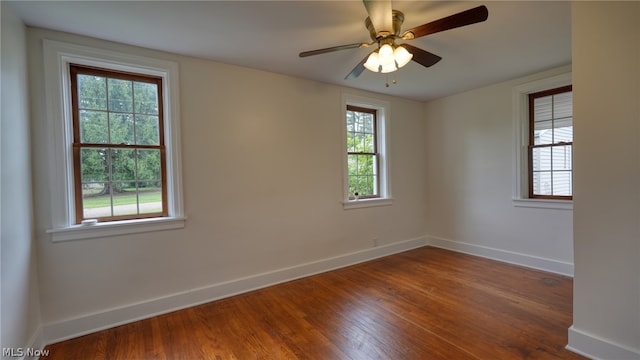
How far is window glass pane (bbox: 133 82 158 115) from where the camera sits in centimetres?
266

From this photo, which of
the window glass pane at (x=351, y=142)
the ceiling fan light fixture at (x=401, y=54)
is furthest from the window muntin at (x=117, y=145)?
the window glass pane at (x=351, y=142)

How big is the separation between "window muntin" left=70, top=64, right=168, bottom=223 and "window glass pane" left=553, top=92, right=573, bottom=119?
466cm

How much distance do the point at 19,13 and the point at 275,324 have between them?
10.1 ft

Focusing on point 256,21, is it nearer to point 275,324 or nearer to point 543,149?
point 275,324

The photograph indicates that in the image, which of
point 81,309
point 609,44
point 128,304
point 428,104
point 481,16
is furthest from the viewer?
point 428,104

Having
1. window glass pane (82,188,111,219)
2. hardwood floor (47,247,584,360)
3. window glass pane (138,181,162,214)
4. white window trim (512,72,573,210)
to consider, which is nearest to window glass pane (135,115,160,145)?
window glass pane (138,181,162,214)

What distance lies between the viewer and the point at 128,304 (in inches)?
99.1

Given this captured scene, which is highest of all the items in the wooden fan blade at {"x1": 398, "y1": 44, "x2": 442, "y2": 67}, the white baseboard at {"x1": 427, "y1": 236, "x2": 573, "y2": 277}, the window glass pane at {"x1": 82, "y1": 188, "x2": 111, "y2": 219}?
the wooden fan blade at {"x1": 398, "y1": 44, "x2": 442, "y2": 67}

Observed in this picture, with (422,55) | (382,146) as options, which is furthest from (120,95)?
(382,146)

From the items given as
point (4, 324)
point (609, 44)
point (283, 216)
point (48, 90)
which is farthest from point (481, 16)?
point (4, 324)

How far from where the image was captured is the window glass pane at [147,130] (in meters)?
2.66

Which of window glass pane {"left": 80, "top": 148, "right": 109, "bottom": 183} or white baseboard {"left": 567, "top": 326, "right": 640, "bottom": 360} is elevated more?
window glass pane {"left": 80, "top": 148, "right": 109, "bottom": 183}

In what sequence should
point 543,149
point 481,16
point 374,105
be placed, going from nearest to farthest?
point 481,16, point 543,149, point 374,105

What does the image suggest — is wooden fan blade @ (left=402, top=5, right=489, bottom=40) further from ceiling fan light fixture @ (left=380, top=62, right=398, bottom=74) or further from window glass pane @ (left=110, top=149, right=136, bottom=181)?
window glass pane @ (left=110, top=149, right=136, bottom=181)
